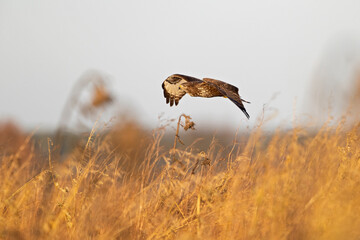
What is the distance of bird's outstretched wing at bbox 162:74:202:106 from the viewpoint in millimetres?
3750

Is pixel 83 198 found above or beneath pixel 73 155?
beneath

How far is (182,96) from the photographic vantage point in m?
4.11

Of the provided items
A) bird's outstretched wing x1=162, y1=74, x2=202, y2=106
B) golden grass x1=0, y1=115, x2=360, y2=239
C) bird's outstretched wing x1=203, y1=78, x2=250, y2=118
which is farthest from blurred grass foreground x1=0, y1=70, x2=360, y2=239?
bird's outstretched wing x1=162, y1=74, x2=202, y2=106

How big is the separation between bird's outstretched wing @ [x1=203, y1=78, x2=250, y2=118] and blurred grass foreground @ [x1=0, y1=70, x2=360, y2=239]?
0.78 feet

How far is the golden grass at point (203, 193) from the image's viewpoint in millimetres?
2781

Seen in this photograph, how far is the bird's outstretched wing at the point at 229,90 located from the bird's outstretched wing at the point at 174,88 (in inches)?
13.2

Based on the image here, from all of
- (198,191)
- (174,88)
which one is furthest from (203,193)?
(174,88)

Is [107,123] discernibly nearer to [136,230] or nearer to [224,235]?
[136,230]

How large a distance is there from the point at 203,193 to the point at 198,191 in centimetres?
36

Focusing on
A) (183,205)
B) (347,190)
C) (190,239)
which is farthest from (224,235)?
(347,190)

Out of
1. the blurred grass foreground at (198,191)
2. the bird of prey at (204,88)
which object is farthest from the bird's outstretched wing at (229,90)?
the blurred grass foreground at (198,191)

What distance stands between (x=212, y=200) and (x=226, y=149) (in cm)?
52

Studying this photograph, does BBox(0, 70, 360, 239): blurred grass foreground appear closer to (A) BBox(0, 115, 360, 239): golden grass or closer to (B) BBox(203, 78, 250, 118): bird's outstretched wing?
(A) BBox(0, 115, 360, 239): golden grass

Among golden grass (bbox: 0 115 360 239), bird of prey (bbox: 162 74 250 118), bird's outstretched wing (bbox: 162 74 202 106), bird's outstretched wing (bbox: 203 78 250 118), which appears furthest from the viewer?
bird's outstretched wing (bbox: 162 74 202 106)
